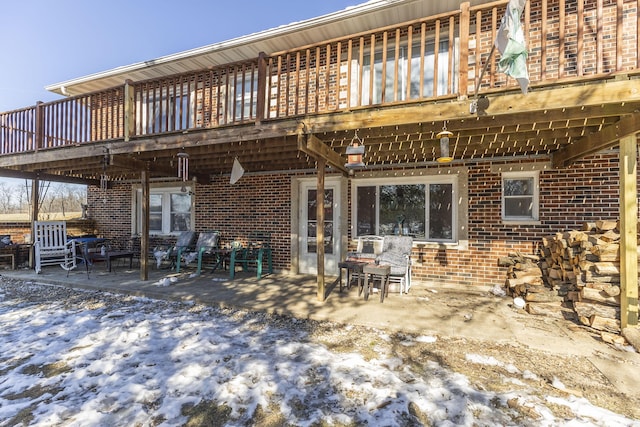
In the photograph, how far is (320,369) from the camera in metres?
2.76

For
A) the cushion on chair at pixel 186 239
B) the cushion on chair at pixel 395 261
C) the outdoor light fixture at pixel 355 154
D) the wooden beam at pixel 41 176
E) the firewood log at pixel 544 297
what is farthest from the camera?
the cushion on chair at pixel 186 239

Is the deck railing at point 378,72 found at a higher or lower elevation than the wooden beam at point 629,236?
higher

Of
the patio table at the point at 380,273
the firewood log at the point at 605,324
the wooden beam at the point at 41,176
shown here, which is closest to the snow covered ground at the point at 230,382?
Result: the patio table at the point at 380,273

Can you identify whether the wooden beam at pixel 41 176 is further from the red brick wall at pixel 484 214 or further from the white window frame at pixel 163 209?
the red brick wall at pixel 484 214

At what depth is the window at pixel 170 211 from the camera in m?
8.30

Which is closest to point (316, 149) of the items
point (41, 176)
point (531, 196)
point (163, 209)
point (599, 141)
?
point (599, 141)

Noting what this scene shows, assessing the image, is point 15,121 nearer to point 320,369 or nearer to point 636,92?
point 320,369

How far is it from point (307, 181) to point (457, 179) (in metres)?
3.18

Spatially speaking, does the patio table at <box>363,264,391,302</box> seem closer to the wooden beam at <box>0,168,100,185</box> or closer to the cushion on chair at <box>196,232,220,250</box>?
the cushion on chair at <box>196,232,220,250</box>

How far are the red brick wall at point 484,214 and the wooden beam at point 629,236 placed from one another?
188 cm

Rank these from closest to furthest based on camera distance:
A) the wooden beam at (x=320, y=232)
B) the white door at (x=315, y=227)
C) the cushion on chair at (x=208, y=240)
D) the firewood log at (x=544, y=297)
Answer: the firewood log at (x=544, y=297)
the wooden beam at (x=320, y=232)
the white door at (x=315, y=227)
the cushion on chair at (x=208, y=240)

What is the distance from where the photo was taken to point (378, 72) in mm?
5922

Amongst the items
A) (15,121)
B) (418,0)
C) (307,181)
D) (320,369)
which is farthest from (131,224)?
(418,0)

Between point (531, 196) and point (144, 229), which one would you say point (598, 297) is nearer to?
point (531, 196)
